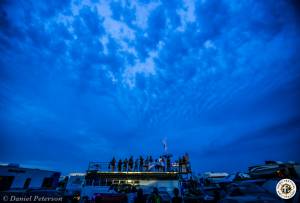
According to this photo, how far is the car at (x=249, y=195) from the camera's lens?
5113 millimetres

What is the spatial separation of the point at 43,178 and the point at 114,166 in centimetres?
1076

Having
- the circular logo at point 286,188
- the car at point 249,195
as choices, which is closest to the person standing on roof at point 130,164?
the car at point 249,195

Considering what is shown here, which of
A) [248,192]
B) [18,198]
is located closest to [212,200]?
[248,192]

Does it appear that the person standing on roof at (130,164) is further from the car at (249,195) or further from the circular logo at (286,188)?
the circular logo at (286,188)

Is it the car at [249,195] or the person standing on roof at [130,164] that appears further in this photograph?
the person standing on roof at [130,164]

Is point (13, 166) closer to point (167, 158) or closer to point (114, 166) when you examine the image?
point (114, 166)

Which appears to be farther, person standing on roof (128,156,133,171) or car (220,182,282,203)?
person standing on roof (128,156,133,171)

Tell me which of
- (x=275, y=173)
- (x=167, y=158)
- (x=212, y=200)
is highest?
(x=167, y=158)

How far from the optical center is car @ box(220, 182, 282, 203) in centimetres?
511

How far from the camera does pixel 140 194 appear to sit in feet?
37.1

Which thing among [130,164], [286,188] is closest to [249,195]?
[286,188]

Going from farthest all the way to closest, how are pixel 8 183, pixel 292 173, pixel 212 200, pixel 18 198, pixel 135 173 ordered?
pixel 135 173, pixel 8 183, pixel 212 200, pixel 292 173, pixel 18 198

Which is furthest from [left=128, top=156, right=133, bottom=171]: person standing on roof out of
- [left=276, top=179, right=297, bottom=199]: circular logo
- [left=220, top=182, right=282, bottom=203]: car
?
[left=276, top=179, right=297, bottom=199]: circular logo

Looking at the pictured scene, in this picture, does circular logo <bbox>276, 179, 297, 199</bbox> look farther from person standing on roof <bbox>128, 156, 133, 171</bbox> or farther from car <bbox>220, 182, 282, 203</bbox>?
person standing on roof <bbox>128, 156, 133, 171</bbox>
